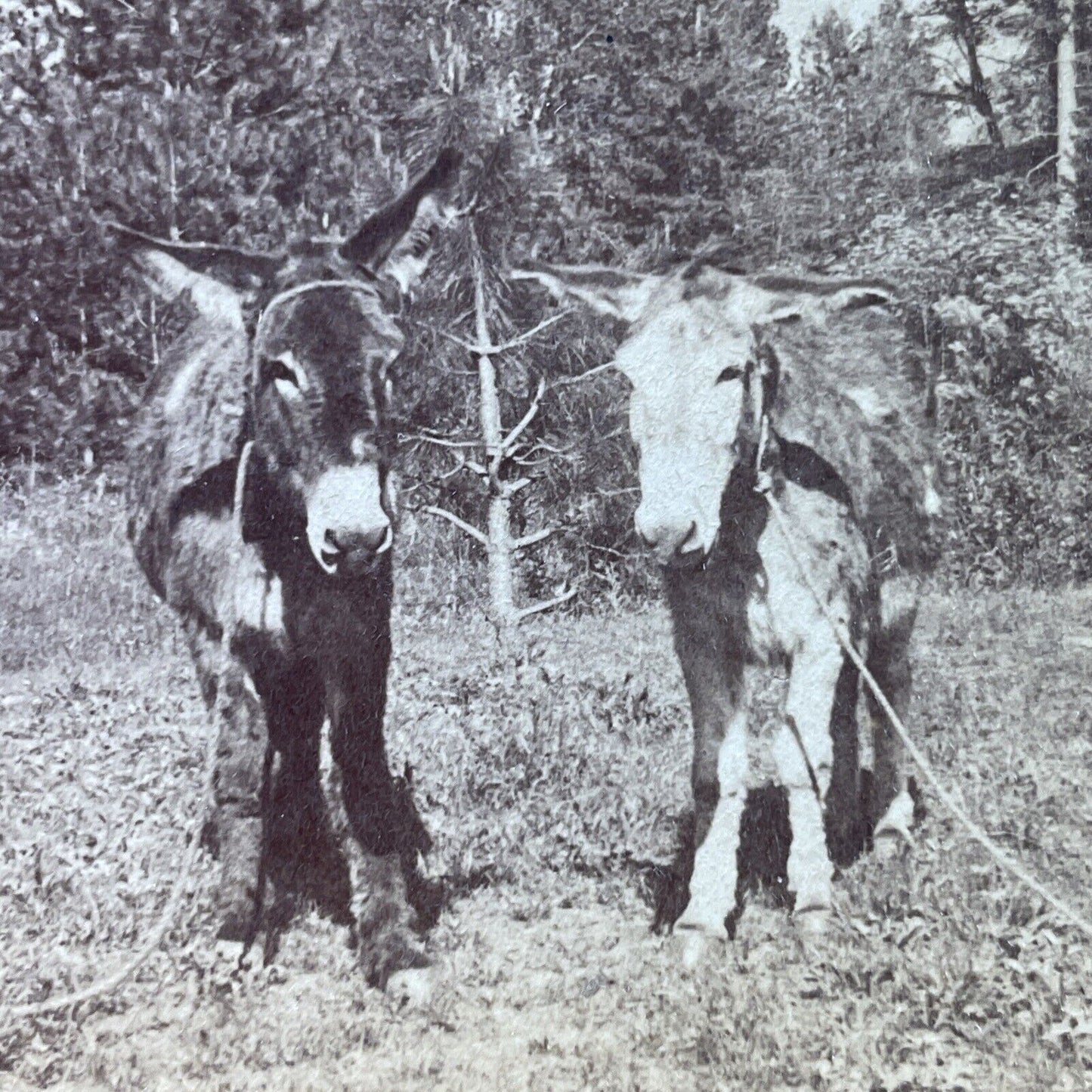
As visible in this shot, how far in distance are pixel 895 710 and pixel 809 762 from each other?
38 centimetres

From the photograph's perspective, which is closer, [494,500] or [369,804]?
[369,804]

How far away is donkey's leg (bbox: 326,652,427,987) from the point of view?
12.6 ft

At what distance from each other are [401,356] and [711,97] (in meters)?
1.53

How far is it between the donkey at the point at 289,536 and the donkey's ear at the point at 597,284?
0.43 meters

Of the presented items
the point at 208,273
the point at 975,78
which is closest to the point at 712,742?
the point at 208,273

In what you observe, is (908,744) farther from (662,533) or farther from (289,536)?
(289,536)

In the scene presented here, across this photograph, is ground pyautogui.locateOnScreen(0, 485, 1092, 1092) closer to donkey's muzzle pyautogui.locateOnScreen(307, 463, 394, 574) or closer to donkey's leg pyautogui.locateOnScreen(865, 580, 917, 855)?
donkey's leg pyautogui.locateOnScreen(865, 580, 917, 855)

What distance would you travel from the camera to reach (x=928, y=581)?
410 cm

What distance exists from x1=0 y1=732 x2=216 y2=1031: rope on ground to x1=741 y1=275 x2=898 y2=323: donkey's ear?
2.51 m

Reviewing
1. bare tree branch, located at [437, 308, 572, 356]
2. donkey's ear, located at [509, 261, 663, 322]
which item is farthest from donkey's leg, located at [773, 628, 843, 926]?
bare tree branch, located at [437, 308, 572, 356]

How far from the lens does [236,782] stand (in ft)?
12.7

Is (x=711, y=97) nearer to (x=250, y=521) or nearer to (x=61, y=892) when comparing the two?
(x=250, y=521)

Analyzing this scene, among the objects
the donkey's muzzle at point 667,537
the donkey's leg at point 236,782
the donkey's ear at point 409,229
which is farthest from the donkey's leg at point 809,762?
the donkey's ear at point 409,229

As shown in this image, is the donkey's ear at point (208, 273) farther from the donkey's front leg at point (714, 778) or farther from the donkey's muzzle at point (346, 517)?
the donkey's front leg at point (714, 778)
